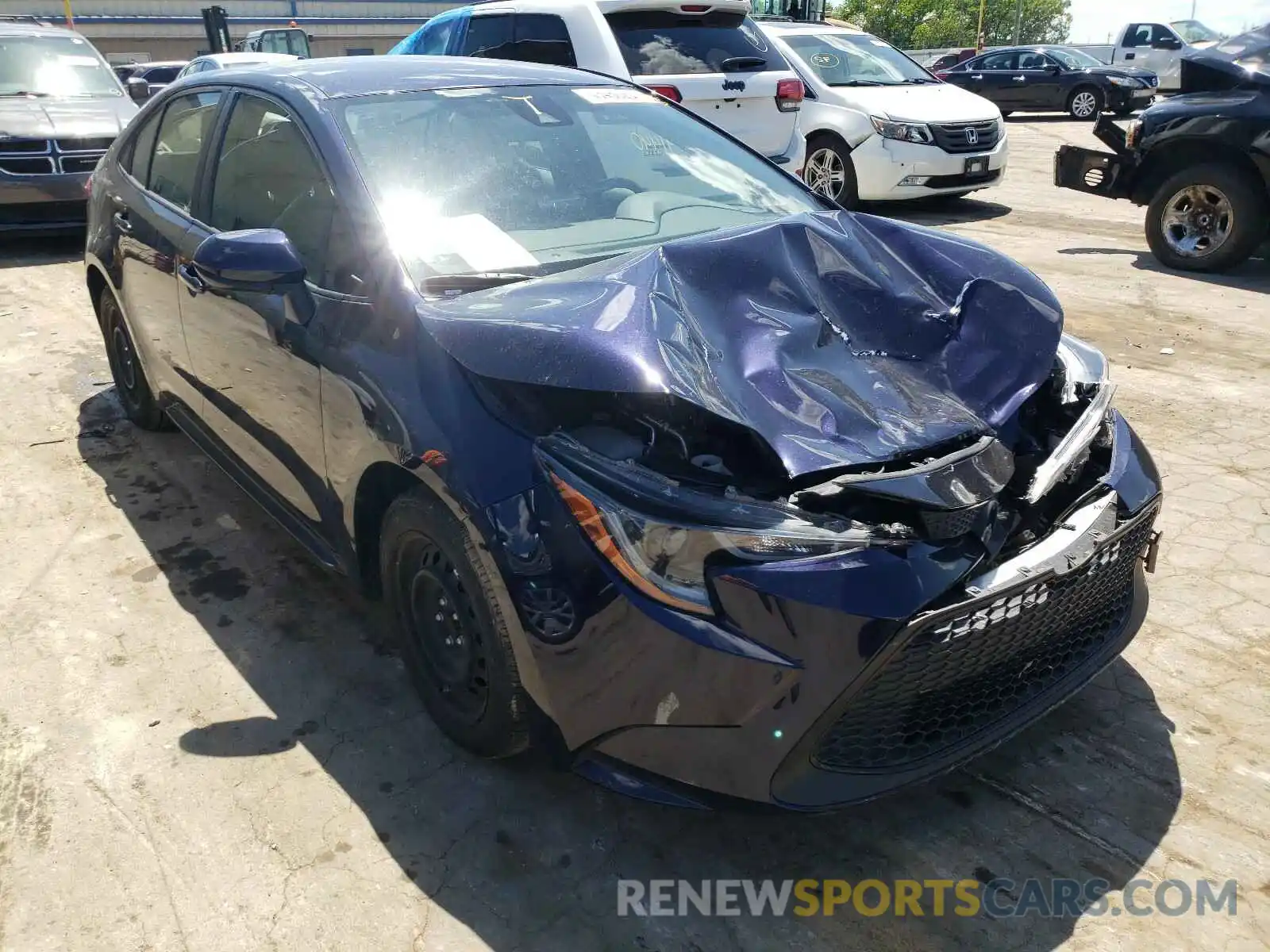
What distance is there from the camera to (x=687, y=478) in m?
2.03

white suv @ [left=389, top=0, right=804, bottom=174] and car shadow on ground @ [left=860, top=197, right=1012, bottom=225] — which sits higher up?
white suv @ [left=389, top=0, right=804, bottom=174]

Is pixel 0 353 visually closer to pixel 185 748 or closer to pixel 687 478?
pixel 185 748

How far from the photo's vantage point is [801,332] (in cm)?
243

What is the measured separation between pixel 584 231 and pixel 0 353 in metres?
4.82

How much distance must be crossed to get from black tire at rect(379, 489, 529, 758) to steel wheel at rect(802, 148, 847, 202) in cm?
763

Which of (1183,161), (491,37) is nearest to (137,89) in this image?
(491,37)

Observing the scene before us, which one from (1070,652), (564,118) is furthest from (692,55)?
(1070,652)

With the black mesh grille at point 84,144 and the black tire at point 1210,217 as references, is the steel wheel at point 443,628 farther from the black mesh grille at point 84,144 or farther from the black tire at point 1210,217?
the black mesh grille at point 84,144

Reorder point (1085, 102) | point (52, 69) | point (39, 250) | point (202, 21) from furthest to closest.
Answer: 1. point (202, 21)
2. point (1085, 102)
3. point (52, 69)
4. point (39, 250)

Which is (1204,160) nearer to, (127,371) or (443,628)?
(443,628)

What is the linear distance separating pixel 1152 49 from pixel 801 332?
24.9m

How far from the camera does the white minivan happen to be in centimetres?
894

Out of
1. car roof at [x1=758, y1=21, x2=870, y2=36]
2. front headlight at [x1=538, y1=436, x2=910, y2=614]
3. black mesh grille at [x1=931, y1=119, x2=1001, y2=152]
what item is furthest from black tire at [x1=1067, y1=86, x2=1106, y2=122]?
front headlight at [x1=538, y1=436, x2=910, y2=614]

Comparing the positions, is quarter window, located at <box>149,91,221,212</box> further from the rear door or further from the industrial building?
the industrial building
